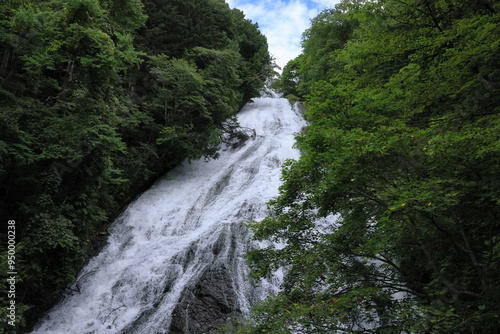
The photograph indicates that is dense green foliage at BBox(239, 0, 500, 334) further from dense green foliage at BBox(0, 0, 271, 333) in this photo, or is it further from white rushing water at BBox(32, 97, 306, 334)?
dense green foliage at BBox(0, 0, 271, 333)

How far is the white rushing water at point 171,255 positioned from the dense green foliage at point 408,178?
2.76 m

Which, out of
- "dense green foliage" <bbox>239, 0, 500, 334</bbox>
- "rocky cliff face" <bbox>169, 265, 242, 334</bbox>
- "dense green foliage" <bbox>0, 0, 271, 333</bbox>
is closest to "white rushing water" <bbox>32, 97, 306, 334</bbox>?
"rocky cliff face" <bbox>169, 265, 242, 334</bbox>

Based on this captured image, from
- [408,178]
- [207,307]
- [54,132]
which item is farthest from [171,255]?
[408,178]

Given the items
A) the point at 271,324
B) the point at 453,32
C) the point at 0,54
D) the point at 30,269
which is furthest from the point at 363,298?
the point at 0,54

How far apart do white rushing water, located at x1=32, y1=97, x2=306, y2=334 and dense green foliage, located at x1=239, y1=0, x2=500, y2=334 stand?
2.76 metres

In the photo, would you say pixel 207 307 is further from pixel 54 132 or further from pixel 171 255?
pixel 54 132

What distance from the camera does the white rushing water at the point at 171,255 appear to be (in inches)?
274

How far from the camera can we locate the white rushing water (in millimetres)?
6965

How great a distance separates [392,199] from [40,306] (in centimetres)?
850

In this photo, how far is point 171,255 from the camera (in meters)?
8.57

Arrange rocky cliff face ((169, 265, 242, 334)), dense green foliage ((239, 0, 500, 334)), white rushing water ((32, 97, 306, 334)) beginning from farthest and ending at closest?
white rushing water ((32, 97, 306, 334)) < rocky cliff face ((169, 265, 242, 334)) < dense green foliage ((239, 0, 500, 334))

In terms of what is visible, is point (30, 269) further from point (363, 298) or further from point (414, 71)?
point (414, 71)

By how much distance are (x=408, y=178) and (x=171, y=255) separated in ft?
23.1

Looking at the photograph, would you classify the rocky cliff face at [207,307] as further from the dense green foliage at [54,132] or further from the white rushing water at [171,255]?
the dense green foliage at [54,132]
